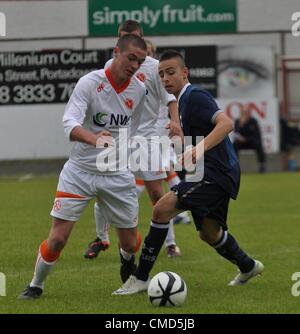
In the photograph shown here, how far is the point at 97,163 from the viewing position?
7.95m

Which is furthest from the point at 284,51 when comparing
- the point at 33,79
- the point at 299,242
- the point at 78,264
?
the point at 78,264

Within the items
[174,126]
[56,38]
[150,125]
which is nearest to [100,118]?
[174,126]

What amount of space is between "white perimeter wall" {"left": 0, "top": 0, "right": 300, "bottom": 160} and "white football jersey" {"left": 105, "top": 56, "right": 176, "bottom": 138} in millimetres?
13935

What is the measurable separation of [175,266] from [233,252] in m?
1.50

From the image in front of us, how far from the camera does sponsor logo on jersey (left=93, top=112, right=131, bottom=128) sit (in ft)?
25.9

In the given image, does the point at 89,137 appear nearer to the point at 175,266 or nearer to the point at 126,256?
the point at 126,256

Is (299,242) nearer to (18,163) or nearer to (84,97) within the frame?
(84,97)

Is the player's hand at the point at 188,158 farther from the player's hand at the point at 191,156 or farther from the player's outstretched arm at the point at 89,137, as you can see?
the player's outstretched arm at the point at 89,137

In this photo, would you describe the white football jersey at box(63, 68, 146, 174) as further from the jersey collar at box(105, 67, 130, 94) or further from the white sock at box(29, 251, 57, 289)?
the white sock at box(29, 251, 57, 289)

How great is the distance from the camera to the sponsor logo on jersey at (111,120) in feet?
25.9

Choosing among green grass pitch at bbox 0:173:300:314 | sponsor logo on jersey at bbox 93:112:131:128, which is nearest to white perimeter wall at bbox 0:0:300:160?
green grass pitch at bbox 0:173:300:314

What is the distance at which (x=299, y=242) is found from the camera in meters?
11.7

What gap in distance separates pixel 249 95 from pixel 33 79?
18.7 ft
